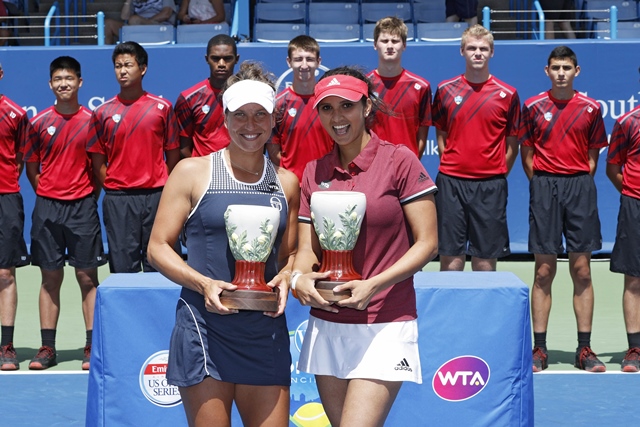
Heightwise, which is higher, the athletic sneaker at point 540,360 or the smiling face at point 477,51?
the smiling face at point 477,51

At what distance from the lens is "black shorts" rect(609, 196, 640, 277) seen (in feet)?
24.8

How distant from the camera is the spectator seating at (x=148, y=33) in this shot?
12.9 m

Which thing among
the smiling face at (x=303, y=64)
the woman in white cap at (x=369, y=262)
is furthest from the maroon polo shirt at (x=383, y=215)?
the smiling face at (x=303, y=64)

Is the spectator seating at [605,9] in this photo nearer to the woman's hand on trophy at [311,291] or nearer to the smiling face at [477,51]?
the smiling face at [477,51]

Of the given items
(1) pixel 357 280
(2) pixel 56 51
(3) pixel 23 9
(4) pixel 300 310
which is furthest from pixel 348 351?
(3) pixel 23 9

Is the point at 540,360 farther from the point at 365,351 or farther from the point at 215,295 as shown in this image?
the point at 215,295

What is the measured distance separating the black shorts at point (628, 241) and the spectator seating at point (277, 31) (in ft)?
20.6

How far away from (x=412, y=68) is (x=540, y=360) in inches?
206

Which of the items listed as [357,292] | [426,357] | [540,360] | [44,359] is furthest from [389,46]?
[357,292]

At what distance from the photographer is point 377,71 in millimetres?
7961

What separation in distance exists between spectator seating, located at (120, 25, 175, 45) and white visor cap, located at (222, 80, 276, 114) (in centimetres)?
922

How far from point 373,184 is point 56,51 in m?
8.74

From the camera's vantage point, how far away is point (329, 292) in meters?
3.81

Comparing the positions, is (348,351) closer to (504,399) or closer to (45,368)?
(504,399)
